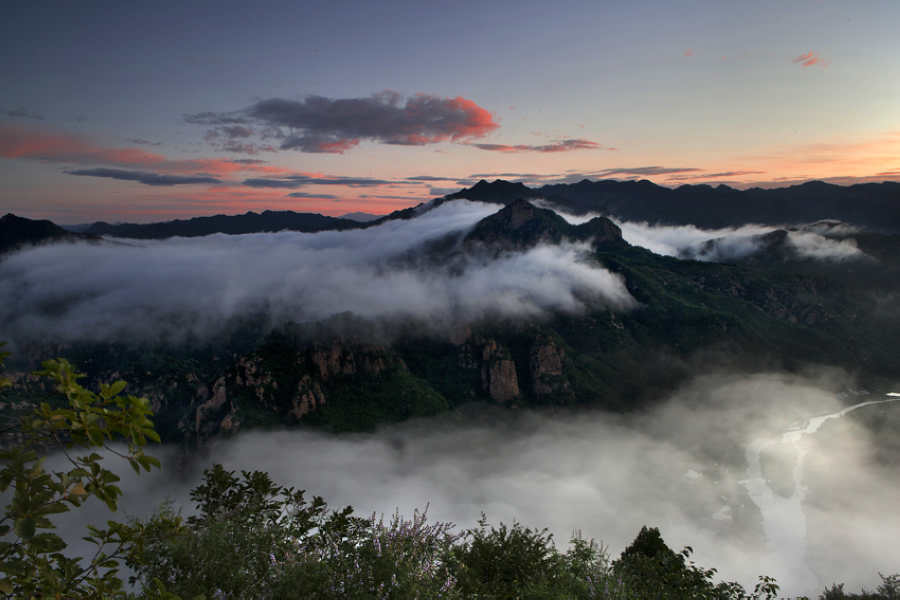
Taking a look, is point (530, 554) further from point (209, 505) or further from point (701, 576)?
point (209, 505)

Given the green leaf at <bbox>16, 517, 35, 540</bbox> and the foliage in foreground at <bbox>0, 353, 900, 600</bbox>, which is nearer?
the green leaf at <bbox>16, 517, 35, 540</bbox>

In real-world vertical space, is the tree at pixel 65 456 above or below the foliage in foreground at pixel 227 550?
above

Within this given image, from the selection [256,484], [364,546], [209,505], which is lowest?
[209,505]

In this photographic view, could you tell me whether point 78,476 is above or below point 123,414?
below

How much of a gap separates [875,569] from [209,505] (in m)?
297

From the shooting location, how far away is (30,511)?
19.9ft

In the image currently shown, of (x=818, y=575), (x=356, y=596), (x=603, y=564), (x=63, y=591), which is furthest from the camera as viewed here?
(x=818, y=575)

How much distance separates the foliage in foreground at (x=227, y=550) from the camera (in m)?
6.29

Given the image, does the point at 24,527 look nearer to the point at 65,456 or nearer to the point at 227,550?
the point at 65,456

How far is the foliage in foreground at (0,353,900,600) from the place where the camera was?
6.29 metres

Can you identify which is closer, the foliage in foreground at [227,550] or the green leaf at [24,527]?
the green leaf at [24,527]

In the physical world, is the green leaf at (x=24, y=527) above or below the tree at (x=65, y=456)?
below

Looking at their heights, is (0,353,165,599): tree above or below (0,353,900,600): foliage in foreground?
above

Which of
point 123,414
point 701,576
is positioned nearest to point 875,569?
point 701,576
